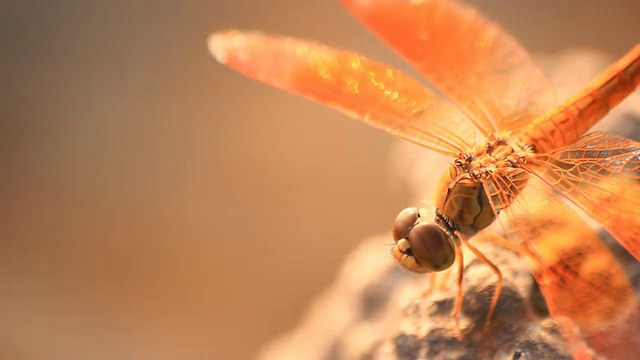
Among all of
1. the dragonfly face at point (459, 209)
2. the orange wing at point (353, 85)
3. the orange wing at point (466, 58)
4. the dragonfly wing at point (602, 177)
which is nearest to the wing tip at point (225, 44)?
the orange wing at point (353, 85)

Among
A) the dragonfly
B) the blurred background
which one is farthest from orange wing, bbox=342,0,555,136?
the blurred background

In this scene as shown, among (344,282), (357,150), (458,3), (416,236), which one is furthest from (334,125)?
(416,236)

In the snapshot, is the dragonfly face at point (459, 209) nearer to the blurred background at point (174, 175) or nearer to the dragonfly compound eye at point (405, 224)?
the dragonfly compound eye at point (405, 224)

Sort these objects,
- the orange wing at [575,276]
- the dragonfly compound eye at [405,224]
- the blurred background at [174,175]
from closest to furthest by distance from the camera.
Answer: the orange wing at [575,276]
the dragonfly compound eye at [405,224]
the blurred background at [174,175]

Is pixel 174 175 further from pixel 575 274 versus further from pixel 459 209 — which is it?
pixel 575 274

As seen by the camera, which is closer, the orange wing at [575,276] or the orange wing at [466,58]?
the orange wing at [575,276]

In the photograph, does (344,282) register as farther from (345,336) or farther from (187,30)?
(187,30)
